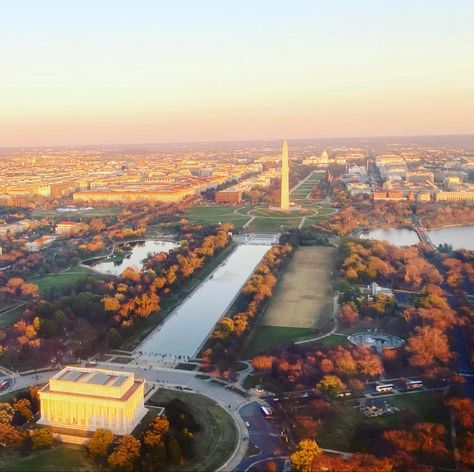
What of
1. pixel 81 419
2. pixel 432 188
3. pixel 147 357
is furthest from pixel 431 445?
pixel 432 188

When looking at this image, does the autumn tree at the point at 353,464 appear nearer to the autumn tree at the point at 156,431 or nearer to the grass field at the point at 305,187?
the autumn tree at the point at 156,431

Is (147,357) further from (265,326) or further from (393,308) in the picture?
(393,308)

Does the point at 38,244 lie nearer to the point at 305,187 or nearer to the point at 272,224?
the point at 272,224

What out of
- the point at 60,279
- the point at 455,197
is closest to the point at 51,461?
the point at 60,279

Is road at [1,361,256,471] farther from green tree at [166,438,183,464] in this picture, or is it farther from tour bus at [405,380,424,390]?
tour bus at [405,380,424,390]

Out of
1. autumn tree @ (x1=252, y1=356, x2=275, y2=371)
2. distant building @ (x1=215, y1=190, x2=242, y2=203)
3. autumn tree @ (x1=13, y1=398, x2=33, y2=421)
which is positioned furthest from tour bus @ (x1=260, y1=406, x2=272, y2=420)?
distant building @ (x1=215, y1=190, x2=242, y2=203)

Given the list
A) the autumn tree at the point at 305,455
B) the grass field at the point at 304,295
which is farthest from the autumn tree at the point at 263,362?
the autumn tree at the point at 305,455
